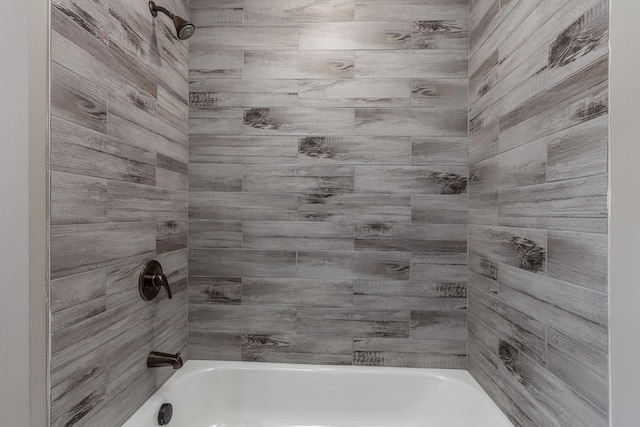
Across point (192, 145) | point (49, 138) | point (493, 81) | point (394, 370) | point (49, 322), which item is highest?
point (493, 81)

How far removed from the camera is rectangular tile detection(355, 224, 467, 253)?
1737 millimetres

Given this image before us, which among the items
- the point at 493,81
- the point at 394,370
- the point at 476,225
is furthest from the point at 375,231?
the point at 493,81

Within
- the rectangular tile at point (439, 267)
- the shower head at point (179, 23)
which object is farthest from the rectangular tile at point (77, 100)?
the rectangular tile at point (439, 267)

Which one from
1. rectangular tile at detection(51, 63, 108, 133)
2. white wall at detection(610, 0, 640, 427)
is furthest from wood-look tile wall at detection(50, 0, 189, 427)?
white wall at detection(610, 0, 640, 427)

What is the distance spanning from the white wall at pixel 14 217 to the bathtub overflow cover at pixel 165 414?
2.12ft

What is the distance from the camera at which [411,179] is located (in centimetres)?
174

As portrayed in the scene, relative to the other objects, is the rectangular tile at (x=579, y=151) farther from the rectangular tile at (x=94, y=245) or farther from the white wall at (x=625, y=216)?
the rectangular tile at (x=94, y=245)

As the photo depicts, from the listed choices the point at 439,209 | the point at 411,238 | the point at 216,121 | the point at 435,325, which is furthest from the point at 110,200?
the point at 435,325

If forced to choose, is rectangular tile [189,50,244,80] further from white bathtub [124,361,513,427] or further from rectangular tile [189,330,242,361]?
white bathtub [124,361,513,427]

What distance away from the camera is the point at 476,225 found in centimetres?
161

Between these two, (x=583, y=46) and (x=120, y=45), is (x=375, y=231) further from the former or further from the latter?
(x=120, y=45)

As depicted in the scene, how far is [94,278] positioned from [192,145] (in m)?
0.89

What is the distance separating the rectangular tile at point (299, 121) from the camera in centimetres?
174

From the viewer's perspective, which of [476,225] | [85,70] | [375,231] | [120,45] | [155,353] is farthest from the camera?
[375,231]
